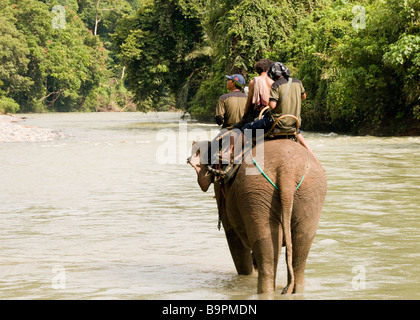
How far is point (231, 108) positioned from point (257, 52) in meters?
36.5

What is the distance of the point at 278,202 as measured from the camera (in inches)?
270

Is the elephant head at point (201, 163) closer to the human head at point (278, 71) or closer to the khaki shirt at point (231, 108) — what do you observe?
the khaki shirt at point (231, 108)

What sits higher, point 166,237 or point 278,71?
point 278,71

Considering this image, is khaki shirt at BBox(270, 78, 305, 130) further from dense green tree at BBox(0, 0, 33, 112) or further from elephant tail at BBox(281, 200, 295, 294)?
dense green tree at BBox(0, 0, 33, 112)

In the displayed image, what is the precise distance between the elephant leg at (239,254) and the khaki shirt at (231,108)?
1.20 metres

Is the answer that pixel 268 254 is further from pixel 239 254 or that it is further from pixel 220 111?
pixel 220 111

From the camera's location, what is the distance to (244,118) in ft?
25.6

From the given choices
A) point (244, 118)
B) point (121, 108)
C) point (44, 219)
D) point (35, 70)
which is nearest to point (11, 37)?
point (35, 70)

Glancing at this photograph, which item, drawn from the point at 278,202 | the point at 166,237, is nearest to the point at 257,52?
the point at 166,237

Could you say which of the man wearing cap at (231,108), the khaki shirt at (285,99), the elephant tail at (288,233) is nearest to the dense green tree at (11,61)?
the man wearing cap at (231,108)

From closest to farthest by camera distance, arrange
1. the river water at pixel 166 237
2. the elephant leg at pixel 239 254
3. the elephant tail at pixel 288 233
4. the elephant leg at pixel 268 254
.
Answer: the elephant tail at pixel 288 233, the elephant leg at pixel 268 254, the river water at pixel 166 237, the elephant leg at pixel 239 254

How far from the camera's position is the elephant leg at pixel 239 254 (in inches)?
323

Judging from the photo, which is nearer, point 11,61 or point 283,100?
point 283,100
